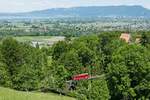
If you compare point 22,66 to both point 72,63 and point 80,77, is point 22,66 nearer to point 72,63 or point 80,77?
point 72,63

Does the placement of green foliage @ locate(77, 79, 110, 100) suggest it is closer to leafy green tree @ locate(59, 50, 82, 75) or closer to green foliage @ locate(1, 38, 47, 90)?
green foliage @ locate(1, 38, 47, 90)

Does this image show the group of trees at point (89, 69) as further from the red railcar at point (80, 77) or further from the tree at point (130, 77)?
the red railcar at point (80, 77)

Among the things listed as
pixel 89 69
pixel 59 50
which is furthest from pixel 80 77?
pixel 59 50

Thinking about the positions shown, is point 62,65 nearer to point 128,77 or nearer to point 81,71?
point 81,71

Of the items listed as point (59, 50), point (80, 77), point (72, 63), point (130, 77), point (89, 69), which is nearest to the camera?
point (130, 77)

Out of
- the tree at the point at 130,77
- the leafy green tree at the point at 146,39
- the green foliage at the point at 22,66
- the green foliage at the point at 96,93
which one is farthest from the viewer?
the leafy green tree at the point at 146,39

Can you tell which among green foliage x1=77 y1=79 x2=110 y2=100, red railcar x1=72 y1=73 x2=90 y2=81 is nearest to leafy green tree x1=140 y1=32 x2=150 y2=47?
red railcar x1=72 y1=73 x2=90 y2=81

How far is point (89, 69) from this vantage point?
7425 cm

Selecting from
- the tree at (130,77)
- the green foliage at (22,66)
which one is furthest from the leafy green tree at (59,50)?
the tree at (130,77)

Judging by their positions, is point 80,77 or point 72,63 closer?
point 80,77

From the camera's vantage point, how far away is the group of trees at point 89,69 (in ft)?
172

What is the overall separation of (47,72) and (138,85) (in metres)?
21.6

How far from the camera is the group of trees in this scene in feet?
172

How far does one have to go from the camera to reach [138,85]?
52.8 metres
